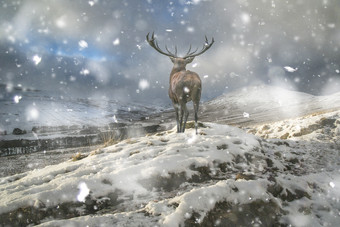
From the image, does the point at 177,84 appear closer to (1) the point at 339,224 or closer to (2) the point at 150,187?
(2) the point at 150,187

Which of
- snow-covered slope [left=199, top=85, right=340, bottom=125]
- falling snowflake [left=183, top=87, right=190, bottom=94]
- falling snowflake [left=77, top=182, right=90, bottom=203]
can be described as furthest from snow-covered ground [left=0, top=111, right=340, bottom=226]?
snow-covered slope [left=199, top=85, right=340, bottom=125]

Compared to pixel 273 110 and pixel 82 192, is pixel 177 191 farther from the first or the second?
pixel 273 110

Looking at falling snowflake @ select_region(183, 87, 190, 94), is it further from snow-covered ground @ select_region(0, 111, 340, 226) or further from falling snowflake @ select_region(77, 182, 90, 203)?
falling snowflake @ select_region(77, 182, 90, 203)

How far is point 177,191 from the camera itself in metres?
3.31

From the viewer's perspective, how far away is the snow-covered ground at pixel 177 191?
2.47m

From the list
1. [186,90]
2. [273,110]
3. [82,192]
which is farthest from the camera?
[273,110]

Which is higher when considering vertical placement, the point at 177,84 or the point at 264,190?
the point at 177,84

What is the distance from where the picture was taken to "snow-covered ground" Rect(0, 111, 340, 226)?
247cm

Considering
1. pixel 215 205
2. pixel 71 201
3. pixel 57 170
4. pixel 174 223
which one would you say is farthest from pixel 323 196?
A: pixel 57 170

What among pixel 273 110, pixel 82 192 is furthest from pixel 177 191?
pixel 273 110

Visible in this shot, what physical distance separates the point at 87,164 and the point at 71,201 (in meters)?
1.46

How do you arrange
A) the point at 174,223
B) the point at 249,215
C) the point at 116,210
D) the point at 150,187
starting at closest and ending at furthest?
the point at 174,223
the point at 249,215
the point at 116,210
the point at 150,187

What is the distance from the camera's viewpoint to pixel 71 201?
288 centimetres

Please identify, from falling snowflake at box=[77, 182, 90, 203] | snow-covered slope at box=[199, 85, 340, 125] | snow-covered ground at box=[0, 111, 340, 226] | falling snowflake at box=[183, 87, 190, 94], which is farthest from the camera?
snow-covered slope at box=[199, 85, 340, 125]
